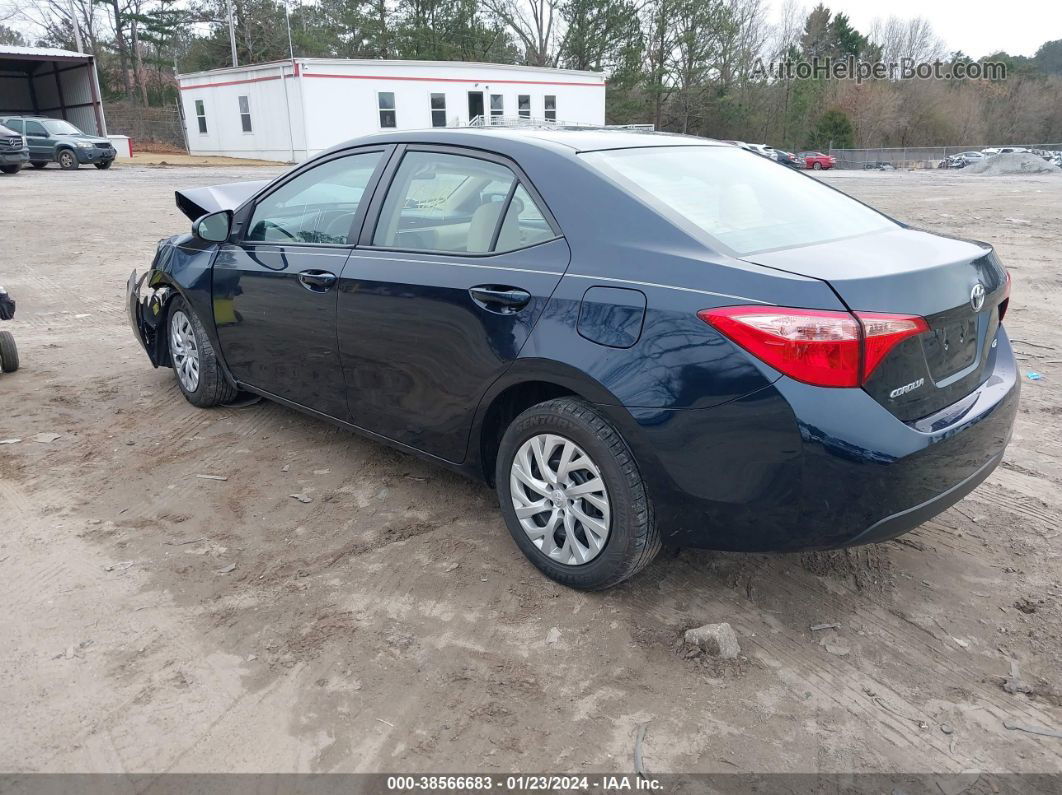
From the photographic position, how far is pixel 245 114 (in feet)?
113

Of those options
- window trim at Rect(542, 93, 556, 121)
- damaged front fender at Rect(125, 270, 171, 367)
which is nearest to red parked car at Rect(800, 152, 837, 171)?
window trim at Rect(542, 93, 556, 121)

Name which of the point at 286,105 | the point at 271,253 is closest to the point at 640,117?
the point at 286,105

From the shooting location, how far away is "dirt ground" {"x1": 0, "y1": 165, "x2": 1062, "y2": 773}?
2.37m

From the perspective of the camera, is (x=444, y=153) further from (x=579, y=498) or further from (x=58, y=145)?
(x=58, y=145)

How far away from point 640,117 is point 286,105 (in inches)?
1047

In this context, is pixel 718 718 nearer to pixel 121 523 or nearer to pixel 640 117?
pixel 121 523

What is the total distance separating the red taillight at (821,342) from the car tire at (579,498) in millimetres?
609

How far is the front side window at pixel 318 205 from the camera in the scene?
3.82 m

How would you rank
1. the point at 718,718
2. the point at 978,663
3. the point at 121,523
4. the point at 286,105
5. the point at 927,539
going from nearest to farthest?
the point at 718,718 → the point at 978,663 → the point at 927,539 → the point at 121,523 → the point at 286,105

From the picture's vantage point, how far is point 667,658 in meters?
2.73

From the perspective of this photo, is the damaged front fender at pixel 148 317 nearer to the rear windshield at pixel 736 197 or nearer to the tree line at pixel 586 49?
the rear windshield at pixel 736 197

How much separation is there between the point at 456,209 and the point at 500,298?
573 mm

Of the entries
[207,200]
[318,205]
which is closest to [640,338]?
[318,205]

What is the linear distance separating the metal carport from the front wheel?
687 cm
